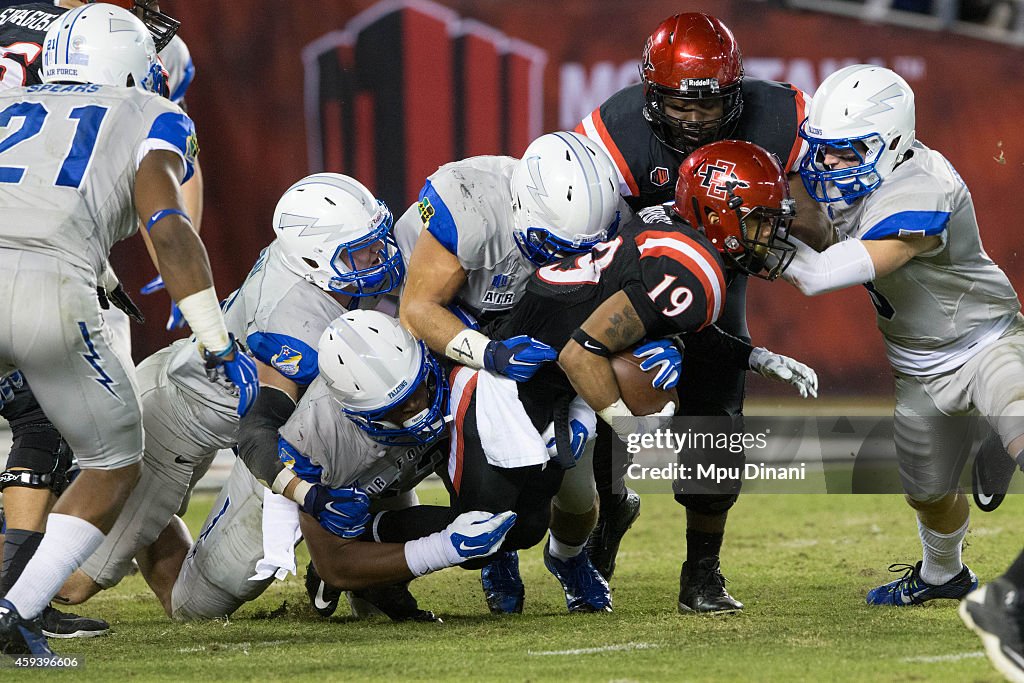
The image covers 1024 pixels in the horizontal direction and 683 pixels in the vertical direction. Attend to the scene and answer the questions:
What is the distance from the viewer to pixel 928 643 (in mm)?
3721

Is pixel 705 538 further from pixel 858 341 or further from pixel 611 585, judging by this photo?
pixel 858 341

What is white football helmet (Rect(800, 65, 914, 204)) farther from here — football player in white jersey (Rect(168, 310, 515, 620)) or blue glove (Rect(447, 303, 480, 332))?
football player in white jersey (Rect(168, 310, 515, 620))

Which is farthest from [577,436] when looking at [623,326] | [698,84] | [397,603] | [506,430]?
[698,84]

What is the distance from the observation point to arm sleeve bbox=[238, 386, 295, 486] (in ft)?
13.9

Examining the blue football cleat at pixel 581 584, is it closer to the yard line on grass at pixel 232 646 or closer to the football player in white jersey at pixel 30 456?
the yard line on grass at pixel 232 646

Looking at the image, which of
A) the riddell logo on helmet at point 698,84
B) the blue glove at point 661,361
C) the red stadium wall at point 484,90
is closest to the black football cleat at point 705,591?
the blue glove at point 661,361

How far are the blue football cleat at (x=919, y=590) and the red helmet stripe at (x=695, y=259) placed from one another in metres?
1.37

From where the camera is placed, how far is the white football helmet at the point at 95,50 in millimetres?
4094

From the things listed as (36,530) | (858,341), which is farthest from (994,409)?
(858,341)

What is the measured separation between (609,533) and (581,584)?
1.31 ft

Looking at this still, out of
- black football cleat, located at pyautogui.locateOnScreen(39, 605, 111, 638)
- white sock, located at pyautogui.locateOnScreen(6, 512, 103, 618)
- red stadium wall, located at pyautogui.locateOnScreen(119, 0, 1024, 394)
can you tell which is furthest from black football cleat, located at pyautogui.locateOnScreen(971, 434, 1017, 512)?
red stadium wall, located at pyautogui.locateOnScreen(119, 0, 1024, 394)

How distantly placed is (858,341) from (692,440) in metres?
3.98

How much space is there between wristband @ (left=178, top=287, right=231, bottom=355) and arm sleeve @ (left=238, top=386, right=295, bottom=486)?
58cm

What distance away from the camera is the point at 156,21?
5805 mm
